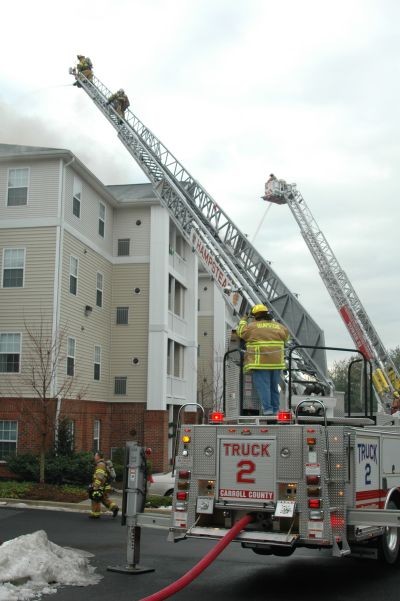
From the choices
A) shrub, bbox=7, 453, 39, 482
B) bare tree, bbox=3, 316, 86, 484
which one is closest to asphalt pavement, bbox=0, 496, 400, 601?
shrub, bbox=7, 453, 39, 482

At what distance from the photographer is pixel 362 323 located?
2217 centimetres

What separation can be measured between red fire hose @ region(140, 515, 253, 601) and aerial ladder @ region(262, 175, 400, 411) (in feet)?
44.6

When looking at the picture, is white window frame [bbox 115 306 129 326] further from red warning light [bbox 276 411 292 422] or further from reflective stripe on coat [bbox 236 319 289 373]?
red warning light [bbox 276 411 292 422]

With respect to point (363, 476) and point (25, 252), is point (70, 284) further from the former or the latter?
point (363, 476)

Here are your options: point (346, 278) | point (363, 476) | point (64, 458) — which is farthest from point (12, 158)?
point (363, 476)

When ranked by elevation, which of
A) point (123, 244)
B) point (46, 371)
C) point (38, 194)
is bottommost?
point (46, 371)

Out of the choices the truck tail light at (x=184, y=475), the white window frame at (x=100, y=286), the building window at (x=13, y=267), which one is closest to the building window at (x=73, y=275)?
the building window at (x=13, y=267)

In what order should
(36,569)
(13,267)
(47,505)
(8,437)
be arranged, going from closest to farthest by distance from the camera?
(36,569), (47,505), (8,437), (13,267)

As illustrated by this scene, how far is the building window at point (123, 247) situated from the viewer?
2648 centimetres

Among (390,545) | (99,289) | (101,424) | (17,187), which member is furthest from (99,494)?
(99,289)

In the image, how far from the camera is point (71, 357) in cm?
2234

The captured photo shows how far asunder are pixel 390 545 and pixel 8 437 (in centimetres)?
1486

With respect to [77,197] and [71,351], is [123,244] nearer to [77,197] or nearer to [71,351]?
[77,197]

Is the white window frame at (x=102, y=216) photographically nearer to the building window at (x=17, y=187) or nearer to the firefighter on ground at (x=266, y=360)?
the building window at (x=17, y=187)
